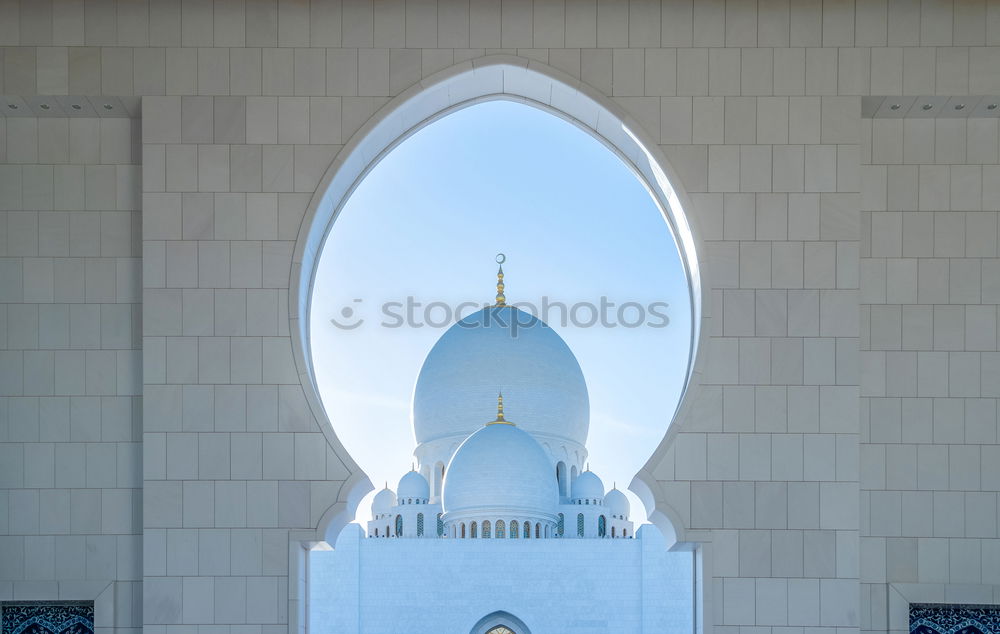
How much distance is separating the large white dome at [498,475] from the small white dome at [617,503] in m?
2.83

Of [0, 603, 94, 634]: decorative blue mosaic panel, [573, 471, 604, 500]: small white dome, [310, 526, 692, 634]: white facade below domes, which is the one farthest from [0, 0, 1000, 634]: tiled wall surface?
[573, 471, 604, 500]: small white dome

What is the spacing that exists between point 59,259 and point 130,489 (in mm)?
Answer: 1264

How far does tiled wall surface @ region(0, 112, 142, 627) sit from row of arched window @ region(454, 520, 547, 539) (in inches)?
588

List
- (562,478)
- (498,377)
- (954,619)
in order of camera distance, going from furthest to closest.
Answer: (562,478) → (498,377) → (954,619)

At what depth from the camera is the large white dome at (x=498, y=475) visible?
68.4ft

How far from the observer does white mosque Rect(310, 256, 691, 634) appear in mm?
19828

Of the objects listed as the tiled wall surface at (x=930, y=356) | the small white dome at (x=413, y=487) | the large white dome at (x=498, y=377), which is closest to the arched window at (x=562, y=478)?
the large white dome at (x=498, y=377)

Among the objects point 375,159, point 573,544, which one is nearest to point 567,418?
point 573,544

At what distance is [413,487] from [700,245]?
17414mm

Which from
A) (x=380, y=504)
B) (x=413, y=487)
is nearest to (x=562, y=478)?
(x=413, y=487)

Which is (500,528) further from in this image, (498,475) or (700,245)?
(700,245)

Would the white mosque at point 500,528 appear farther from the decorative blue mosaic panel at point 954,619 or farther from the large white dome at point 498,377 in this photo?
the decorative blue mosaic panel at point 954,619

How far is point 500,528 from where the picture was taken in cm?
2089

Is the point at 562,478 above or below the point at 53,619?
above
